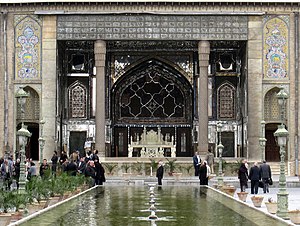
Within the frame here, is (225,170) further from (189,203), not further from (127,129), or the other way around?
(189,203)

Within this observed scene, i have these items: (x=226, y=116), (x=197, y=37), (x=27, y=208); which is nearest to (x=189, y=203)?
(x=27, y=208)

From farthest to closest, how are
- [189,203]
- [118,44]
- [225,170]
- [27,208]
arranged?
[118,44] → [225,170] → [189,203] → [27,208]

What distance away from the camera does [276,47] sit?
3619cm

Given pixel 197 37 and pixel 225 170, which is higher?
pixel 197 37

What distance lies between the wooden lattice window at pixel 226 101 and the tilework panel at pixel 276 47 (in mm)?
4899

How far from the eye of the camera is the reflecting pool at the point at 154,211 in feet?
50.3

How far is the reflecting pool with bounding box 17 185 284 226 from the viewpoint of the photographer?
15320 millimetres

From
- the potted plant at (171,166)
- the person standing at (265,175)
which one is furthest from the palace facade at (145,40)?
the person standing at (265,175)

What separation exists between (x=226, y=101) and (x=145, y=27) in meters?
7.32

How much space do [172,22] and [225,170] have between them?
23.4ft

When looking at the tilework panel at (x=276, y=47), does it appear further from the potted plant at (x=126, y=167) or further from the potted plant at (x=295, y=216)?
the potted plant at (x=295, y=216)

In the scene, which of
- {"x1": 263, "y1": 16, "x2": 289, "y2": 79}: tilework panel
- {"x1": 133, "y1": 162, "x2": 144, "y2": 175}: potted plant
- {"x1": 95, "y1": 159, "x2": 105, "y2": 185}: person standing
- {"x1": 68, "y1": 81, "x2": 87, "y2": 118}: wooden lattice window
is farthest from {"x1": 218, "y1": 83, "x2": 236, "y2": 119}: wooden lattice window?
{"x1": 95, "y1": 159, "x2": 105, "y2": 185}: person standing

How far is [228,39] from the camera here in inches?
1420

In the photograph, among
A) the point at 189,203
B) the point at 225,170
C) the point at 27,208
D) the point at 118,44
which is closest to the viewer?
the point at 27,208
